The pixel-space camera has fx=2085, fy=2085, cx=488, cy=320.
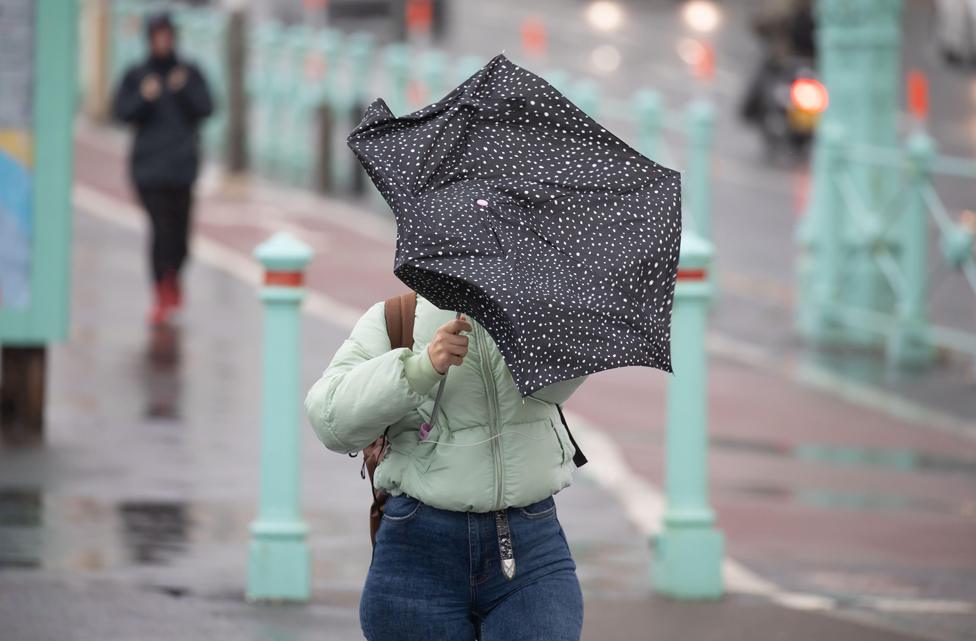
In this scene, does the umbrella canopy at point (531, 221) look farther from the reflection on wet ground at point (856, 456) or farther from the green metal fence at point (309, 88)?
the green metal fence at point (309, 88)

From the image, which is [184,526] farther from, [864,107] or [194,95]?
[864,107]

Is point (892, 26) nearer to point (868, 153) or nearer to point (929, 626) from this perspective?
point (868, 153)

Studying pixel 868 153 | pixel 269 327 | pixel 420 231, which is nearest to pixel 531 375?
pixel 420 231

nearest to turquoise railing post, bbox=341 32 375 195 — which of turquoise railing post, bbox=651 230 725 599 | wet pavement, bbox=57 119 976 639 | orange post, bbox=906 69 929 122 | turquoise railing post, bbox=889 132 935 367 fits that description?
wet pavement, bbox=57 119 976 639

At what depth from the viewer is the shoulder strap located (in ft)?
15.3

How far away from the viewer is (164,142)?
44.5 ft

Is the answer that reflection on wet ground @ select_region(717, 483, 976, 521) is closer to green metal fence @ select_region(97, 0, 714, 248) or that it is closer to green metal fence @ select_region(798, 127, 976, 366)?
green metal fence @ select_region(798, 127, 976, 366)

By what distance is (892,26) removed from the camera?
50.5 feet

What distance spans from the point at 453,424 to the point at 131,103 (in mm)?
9400

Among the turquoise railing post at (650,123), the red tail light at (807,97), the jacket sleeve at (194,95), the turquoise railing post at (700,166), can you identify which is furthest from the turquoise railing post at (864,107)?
the red tail light at (807,97)

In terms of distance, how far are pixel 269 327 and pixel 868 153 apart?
8.49 metres

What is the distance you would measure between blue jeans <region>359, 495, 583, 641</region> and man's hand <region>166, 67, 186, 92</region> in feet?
30.9

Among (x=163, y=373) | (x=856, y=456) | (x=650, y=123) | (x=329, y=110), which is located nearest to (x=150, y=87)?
(x=163, y=373)

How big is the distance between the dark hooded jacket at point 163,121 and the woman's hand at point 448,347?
9.41 meters
